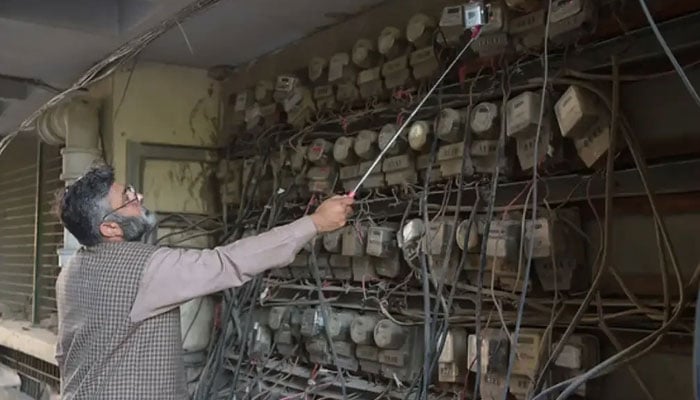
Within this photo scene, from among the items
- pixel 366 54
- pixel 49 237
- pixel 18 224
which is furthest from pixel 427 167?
pixel 18 224

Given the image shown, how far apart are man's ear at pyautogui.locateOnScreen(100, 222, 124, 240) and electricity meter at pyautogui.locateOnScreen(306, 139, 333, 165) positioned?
2.55 feet

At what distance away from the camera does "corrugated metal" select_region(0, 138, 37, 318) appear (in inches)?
172

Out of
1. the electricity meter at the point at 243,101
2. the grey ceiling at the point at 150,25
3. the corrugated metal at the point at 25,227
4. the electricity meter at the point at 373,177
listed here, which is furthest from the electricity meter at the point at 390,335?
the corrugated metal at the point at 25,227

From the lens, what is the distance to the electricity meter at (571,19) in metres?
1.66

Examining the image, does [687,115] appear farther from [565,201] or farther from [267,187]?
[267,187]

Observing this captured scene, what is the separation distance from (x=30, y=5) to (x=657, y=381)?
2.23 meters

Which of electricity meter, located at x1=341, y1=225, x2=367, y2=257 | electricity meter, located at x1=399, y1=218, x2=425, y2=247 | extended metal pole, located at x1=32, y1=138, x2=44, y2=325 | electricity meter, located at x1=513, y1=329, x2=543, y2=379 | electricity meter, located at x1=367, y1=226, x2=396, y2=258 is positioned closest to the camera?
electricity meter, located at x1=513, y1=329, x2=543, y2=379

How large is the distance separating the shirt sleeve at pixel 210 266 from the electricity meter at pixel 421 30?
0.68m

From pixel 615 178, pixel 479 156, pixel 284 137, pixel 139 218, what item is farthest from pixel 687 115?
pixel 284 137

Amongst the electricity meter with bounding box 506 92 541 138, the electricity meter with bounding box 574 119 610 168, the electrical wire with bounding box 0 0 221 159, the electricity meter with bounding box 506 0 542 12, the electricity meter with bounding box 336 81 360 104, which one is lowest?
the electricity meter with bounding box 574 119 610 168

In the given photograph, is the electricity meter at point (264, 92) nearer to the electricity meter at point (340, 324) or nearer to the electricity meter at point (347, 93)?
the electricity meter at point (347, 93)

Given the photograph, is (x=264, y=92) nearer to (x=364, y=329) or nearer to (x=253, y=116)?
(x=253, y=116)

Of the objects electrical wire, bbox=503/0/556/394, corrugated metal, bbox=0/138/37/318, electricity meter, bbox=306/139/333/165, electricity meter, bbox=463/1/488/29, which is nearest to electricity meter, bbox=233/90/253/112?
electricity meter, bbox=306/139/333/165

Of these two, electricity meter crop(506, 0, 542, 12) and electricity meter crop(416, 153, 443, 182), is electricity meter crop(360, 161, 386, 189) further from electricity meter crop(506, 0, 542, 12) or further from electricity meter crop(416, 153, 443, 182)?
electricity meter crop(506, 0, 542, 12)
